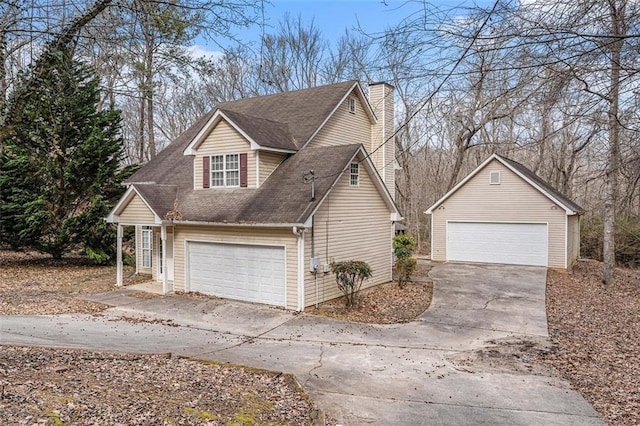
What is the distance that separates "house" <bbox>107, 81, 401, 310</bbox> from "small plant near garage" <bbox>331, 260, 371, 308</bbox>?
473 mm

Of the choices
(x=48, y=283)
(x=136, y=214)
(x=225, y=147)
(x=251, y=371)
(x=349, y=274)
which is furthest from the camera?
(x=48, y=283)

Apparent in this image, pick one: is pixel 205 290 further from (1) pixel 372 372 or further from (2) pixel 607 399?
(2) pixel 607 399

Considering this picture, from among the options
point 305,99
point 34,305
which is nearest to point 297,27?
point 305,99

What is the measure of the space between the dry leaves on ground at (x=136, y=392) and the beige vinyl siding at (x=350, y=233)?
6014 mm

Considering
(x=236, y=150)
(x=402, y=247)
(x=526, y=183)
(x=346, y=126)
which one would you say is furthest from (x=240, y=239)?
(x=526, y=183)

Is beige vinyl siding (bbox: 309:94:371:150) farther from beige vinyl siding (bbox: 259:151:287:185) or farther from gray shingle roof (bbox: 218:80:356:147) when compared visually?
beige vinyl siding (bbox: 259:151:287:185)

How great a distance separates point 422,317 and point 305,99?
1051 centimetres

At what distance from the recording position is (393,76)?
409 centimetres

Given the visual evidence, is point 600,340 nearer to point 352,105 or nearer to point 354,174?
point 354,174

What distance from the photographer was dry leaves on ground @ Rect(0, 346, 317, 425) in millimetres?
4641

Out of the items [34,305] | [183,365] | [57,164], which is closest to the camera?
[183,365]

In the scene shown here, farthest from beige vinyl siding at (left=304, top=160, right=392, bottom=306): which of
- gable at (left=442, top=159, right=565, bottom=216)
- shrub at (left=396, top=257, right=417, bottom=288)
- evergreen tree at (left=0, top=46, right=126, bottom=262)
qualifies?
evergreen tree at (left=0, top=46, right=126, bottom=262)

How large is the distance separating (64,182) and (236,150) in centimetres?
1001

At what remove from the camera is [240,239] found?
13820 millimetres
